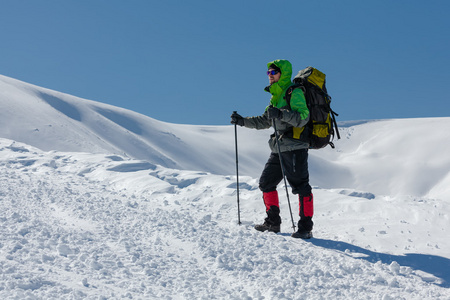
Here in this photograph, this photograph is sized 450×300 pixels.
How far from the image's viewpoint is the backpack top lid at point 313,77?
4633mm

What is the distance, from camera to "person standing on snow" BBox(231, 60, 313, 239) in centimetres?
449

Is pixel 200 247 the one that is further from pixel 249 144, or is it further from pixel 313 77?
pixel 249 144

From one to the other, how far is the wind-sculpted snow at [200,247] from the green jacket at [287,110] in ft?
3.61

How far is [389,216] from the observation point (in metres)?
5.38

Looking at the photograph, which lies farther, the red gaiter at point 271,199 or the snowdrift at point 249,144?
the snowdrift at point 249,144

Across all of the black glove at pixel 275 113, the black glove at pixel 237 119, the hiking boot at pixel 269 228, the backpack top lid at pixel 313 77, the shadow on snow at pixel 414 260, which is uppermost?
the backpack top lid at pixel 313 77

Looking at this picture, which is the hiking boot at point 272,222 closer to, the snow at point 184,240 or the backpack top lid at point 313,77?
the snow at point 184,240

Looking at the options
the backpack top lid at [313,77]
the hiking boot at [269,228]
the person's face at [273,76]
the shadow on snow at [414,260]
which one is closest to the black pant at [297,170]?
the hiking boot at [269,228]

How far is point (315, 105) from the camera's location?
4.63m

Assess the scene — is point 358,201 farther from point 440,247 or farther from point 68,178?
point 68,178

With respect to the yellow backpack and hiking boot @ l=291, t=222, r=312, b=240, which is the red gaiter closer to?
hiking boot @ l=291, t=222, r=312, b=240

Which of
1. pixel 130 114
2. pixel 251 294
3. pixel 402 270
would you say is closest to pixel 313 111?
pixel 402 270

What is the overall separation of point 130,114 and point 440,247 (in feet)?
122

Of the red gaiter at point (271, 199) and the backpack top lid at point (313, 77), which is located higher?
the backpack top lid at point (313, 77)
